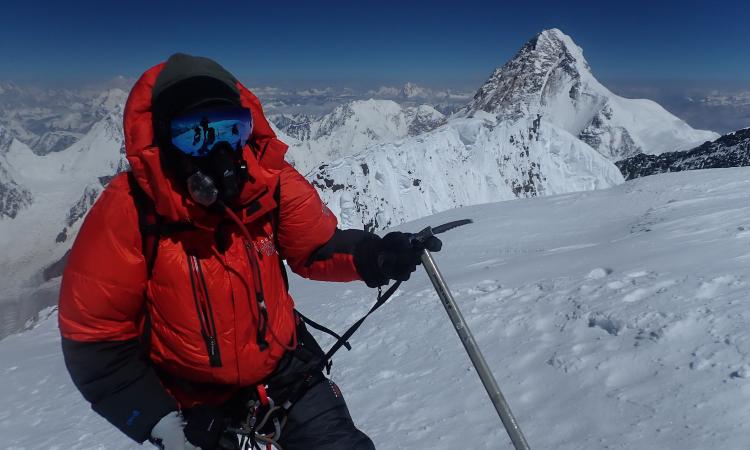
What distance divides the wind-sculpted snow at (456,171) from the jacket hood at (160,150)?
99497 mm

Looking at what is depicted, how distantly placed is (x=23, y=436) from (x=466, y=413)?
278 inches

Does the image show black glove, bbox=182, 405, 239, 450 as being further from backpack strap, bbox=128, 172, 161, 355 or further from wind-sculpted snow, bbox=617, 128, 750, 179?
wind-sculpted snow, bbox=617, 128, 750, 179

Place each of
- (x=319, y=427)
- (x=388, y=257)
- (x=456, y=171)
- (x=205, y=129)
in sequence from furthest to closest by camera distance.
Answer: (x=456, y=171)
(x=388, y=257)
(x=319, y=427)
(x=205, y=129)

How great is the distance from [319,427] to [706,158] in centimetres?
13060

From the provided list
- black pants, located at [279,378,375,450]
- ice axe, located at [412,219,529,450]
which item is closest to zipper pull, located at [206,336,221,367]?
black pants, located at [279,378,375,450]

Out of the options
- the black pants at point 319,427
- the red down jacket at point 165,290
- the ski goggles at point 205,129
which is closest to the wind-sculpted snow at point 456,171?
the black pants at point 319,427

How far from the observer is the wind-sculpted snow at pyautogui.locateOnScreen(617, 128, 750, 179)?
10006cm

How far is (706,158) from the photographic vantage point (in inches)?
4309

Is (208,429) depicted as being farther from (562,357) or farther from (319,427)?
(562,357)

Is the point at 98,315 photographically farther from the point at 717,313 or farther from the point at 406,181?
the point at 406,181

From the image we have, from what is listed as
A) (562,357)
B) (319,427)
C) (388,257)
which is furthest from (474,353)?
(562,357)

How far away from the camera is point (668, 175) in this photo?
19.3 m

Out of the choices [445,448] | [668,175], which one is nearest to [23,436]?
[445,448]

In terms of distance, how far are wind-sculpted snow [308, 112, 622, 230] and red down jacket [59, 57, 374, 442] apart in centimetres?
9930
